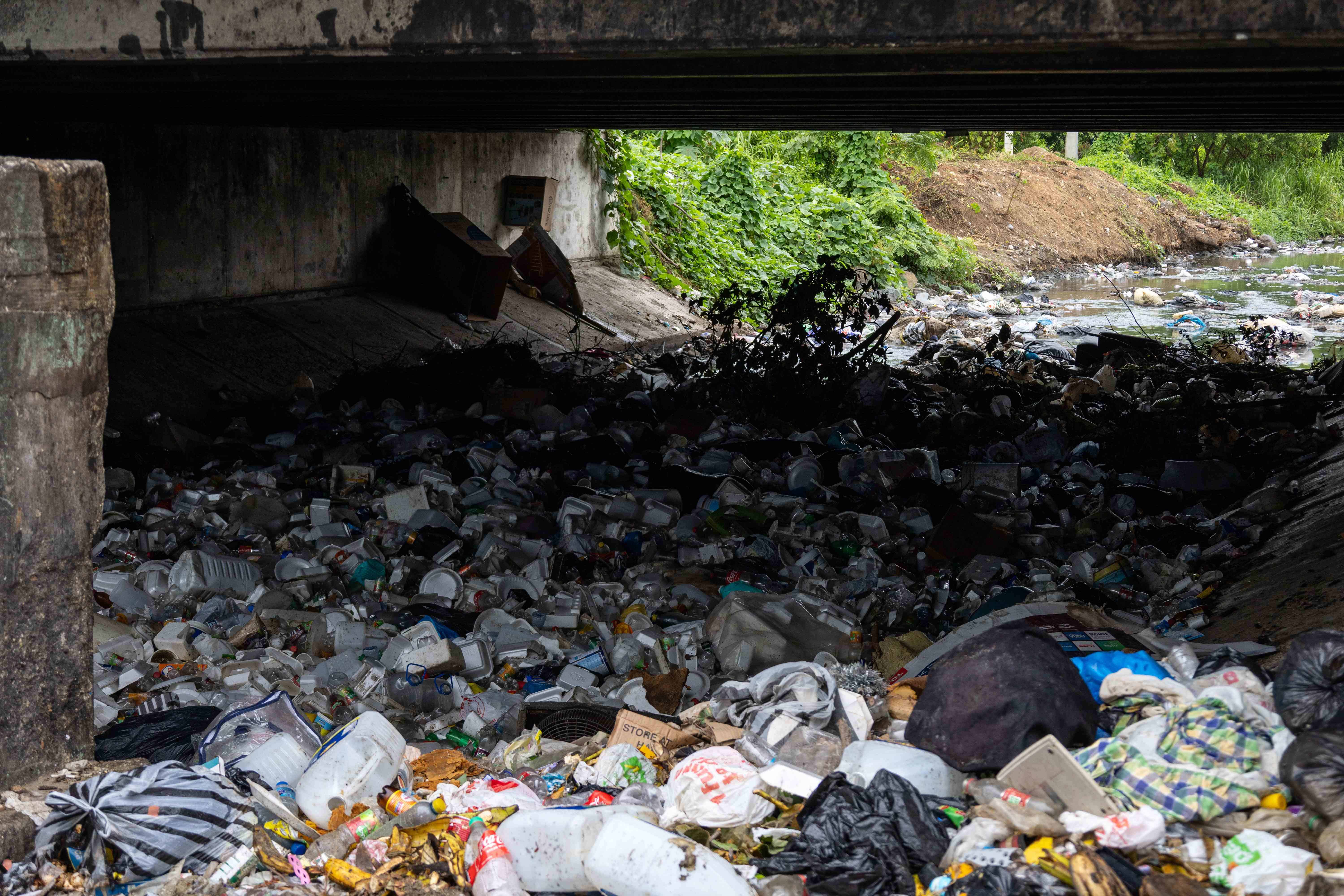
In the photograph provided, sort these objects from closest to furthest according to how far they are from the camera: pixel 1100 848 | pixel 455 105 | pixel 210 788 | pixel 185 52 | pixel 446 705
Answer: pixel 1100 848 < pixel 210 788 < pixel 185 52 < pixel 446 705 < pixel 455 105

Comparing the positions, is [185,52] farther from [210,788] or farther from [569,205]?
[569,205]

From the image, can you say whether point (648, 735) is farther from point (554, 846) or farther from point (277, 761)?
point (277, 761)

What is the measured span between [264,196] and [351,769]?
7.13 meters

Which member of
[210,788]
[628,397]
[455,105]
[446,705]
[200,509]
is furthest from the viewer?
[628,397]

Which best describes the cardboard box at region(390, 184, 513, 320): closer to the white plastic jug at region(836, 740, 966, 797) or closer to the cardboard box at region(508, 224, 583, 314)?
the cardboard box at region(508, 224, 583, 314)

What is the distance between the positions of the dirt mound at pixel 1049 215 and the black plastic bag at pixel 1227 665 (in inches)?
674

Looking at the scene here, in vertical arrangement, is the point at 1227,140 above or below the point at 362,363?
above

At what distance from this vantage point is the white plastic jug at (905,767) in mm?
2664

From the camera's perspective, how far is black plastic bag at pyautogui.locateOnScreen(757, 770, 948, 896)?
7.64 ft

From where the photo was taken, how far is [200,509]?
5.57 meters

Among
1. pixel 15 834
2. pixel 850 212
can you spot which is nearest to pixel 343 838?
pixel 15 834

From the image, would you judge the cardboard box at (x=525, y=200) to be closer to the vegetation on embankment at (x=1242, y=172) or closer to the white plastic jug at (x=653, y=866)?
the white plastic jug at (x=653, y=866)

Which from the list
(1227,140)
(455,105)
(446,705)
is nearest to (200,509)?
(446,705)

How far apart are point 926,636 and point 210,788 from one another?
105 inches
